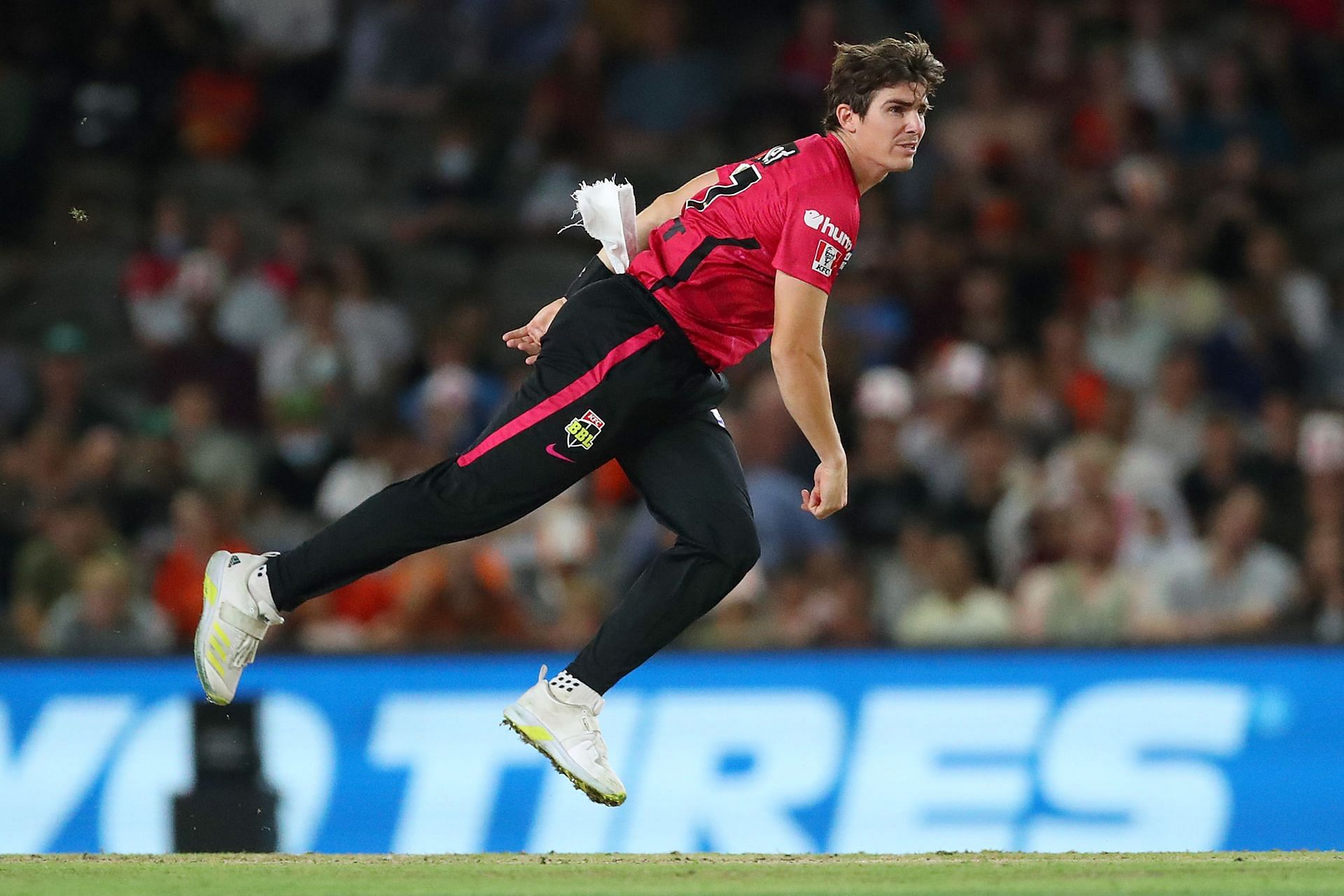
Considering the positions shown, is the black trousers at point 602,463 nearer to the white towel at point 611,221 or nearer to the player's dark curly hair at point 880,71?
the white towel at point 611,221

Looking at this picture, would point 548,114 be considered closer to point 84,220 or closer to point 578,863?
point 84,220

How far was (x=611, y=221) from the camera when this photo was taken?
19.1 ft

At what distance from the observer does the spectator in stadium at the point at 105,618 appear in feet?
29.8

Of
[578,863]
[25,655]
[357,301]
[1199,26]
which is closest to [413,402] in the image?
[357,301]

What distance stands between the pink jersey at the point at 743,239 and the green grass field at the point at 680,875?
1553mm

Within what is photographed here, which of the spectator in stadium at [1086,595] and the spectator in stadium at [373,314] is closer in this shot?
the spectator in stadium at [1086,595]

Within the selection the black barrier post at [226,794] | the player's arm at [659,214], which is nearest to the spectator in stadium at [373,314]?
the black barrier post at [226,794]

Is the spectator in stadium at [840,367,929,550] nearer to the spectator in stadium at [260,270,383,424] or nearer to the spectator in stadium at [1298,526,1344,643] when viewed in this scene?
the spectator in stadium at [1298,526,1344,643]

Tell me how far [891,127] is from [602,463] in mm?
1291

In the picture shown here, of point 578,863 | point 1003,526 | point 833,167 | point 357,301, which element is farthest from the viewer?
point 357,301

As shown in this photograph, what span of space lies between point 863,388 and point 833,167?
5140 millimetres

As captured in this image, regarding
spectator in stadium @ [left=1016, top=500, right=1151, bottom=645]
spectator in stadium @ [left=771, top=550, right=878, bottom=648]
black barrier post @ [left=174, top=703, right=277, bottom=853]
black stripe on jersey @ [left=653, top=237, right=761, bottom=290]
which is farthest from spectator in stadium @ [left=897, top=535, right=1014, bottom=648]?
black stripe on jersey @ [left=653, top=237, right=761, bottom=290]

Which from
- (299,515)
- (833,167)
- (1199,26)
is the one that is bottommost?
(299,515)

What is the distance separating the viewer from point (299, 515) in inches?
409
